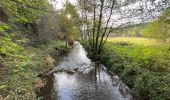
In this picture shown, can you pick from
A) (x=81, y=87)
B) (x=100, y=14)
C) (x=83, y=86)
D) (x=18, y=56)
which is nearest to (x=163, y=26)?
(x=100, y=14)

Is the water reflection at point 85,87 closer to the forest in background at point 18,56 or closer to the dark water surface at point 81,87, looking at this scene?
the dark water surface at point 81,87

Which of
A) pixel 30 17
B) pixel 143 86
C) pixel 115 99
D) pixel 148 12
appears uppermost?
pixel 148 12

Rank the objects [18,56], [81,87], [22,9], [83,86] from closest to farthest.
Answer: [18,56] → [22,9] → [81,87] → [83,86]

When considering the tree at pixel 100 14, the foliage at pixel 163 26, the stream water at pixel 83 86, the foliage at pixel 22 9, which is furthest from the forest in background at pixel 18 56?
the foliage at pixel 163 26

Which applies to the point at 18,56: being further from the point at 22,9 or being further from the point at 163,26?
the point at 163,26

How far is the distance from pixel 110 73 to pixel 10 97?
11505 mm

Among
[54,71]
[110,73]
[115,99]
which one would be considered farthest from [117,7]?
[115,99]

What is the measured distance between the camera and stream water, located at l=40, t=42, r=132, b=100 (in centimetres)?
1241

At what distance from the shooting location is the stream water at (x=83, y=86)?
12.4m

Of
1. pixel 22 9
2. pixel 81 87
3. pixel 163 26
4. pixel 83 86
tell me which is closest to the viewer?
pixel 22 9

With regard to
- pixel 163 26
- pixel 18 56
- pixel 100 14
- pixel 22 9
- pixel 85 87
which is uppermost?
pixel 100 14

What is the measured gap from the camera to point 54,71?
1862 cm

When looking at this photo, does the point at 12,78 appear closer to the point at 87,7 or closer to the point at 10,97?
the point at 10,97

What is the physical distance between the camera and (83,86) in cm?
1450
